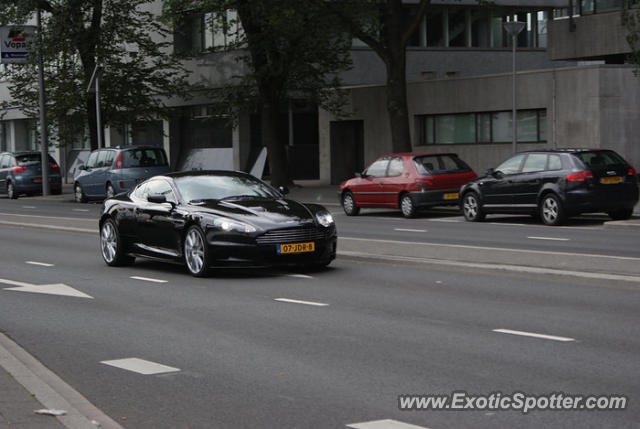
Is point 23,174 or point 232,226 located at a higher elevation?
point 23,174

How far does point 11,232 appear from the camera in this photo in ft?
78.8

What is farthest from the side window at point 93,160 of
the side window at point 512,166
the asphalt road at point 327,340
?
the asphalt road at point 327,340

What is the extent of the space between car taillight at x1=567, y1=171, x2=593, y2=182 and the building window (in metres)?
12.9

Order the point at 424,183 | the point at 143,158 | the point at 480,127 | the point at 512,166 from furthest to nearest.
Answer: the point at 480,127
the point at 143,158
the point at 424,183
the point at 512,166

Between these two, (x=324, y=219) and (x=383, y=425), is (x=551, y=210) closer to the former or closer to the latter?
(x=324, y=219)

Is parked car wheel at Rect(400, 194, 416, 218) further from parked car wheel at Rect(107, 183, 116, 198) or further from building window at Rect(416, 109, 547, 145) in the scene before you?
parked car wheel at Rect(107, 183, 116, 198)

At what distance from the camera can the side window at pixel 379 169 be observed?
91.5ft

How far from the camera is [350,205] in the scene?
94.7 feet

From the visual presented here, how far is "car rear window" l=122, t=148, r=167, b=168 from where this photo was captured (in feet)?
121

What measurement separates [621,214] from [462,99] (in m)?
15.8

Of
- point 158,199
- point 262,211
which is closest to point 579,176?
point 262,211

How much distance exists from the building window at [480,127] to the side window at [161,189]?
21.9m

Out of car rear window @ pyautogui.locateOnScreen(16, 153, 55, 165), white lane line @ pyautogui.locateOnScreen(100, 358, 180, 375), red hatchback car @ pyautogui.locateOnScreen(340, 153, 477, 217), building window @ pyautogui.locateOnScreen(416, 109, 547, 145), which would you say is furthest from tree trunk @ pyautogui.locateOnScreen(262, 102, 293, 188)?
white lane line @ pyautogui.locateOnScreen(100, 358, 180, 375)

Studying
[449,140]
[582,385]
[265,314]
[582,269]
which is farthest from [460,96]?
[582,385]
